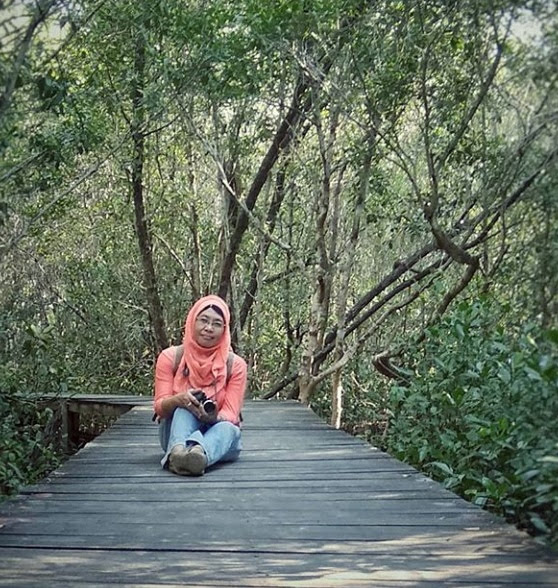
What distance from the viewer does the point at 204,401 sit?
4.42 meters

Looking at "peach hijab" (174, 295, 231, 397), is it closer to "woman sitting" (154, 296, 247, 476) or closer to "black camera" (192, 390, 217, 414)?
"woman sitting" (154, 296, 247, 476)

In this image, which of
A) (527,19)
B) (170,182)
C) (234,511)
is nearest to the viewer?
(527,19)

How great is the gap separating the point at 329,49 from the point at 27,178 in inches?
111

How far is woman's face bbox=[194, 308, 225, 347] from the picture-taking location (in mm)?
4641

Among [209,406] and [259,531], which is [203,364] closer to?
[209,406]

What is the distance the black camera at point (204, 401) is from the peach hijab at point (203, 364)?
172 millimetres

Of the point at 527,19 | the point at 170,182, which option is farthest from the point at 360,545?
the point at 170,182

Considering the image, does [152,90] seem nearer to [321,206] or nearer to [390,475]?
[321,206]

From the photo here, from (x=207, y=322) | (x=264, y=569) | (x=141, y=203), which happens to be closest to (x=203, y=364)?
(x=207, y=322)

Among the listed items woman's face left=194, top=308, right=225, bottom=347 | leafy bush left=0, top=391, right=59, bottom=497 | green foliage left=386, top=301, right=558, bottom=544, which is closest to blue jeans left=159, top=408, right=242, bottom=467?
woman's face left=194, top=308, right=225, bottom=347

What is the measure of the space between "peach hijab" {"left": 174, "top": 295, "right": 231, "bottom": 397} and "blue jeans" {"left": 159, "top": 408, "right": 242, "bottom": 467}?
22cm

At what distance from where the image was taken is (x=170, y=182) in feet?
32.1

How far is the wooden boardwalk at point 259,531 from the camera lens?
7.93 feet

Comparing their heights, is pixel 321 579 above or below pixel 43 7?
below
